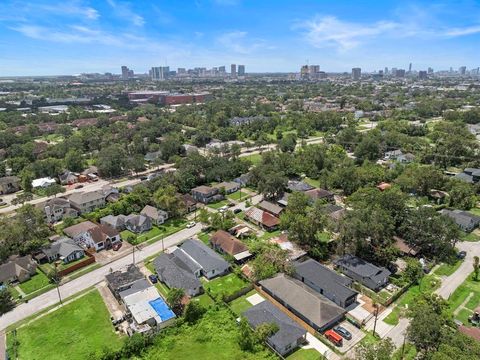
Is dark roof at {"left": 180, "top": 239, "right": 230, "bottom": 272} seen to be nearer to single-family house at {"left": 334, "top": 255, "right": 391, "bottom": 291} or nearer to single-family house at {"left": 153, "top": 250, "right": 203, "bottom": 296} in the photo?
single-family house at {"left": 153, "top": 250, "right": 203, "bottom": 296}

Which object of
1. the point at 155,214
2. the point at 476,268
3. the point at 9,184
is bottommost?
the point at 476,268

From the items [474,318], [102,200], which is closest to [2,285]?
[102,200]

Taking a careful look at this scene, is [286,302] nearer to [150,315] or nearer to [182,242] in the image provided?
[150,315]

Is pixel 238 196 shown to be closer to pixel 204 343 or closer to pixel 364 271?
pixel 364 271

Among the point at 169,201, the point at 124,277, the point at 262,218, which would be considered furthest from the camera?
the point at 169,201

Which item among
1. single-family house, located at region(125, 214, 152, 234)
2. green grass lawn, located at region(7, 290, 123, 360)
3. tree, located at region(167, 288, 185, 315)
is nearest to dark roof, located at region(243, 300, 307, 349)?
tree, located at region(167, 288, 185, 315)

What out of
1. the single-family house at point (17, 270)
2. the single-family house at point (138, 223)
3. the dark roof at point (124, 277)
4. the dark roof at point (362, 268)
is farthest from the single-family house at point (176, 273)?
the dark roof at point (362, 268)

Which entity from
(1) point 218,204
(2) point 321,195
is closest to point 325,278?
(2) point 321,195
